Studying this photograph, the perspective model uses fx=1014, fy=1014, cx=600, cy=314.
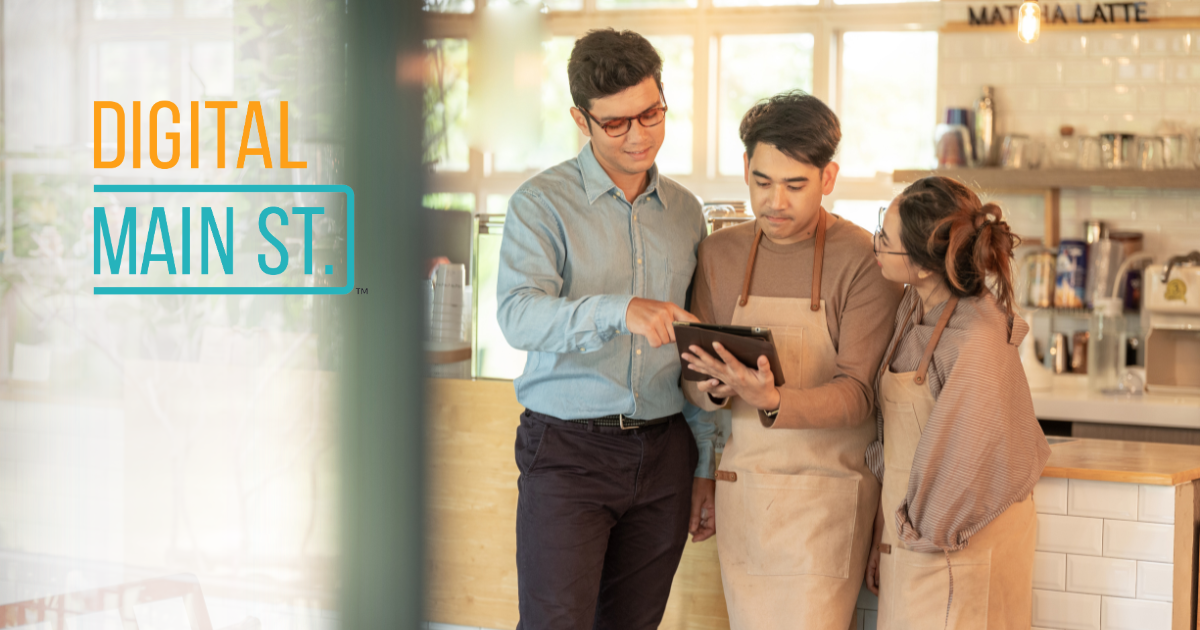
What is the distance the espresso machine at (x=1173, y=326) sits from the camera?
3.87m

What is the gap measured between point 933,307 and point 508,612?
4.74 ft

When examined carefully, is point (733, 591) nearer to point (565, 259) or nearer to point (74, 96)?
point (565, 259)

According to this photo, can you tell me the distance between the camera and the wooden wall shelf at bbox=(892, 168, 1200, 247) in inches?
163

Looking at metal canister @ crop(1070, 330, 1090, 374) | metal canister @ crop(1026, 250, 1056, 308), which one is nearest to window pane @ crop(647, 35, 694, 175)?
metal canister @ crop(1026, 250, 1056, 308)

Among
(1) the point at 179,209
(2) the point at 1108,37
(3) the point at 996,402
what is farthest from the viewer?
(2) the point at 1108,37

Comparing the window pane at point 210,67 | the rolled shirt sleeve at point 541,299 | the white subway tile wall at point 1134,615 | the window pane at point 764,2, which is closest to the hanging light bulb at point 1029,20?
the window pane at point 764,2

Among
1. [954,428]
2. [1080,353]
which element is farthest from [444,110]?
[1080,353]

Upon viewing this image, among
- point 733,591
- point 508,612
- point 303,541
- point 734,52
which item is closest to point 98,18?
point 303,541

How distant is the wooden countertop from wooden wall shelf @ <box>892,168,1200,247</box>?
1.83 metres

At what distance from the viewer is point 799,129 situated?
171 centimetres

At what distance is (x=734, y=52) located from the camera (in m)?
5.28

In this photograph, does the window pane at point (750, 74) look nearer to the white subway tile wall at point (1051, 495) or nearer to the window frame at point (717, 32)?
the window frame at point (717, 32)

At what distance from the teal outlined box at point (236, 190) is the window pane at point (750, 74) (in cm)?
304

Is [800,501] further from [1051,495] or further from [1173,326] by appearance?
[1173,326]
